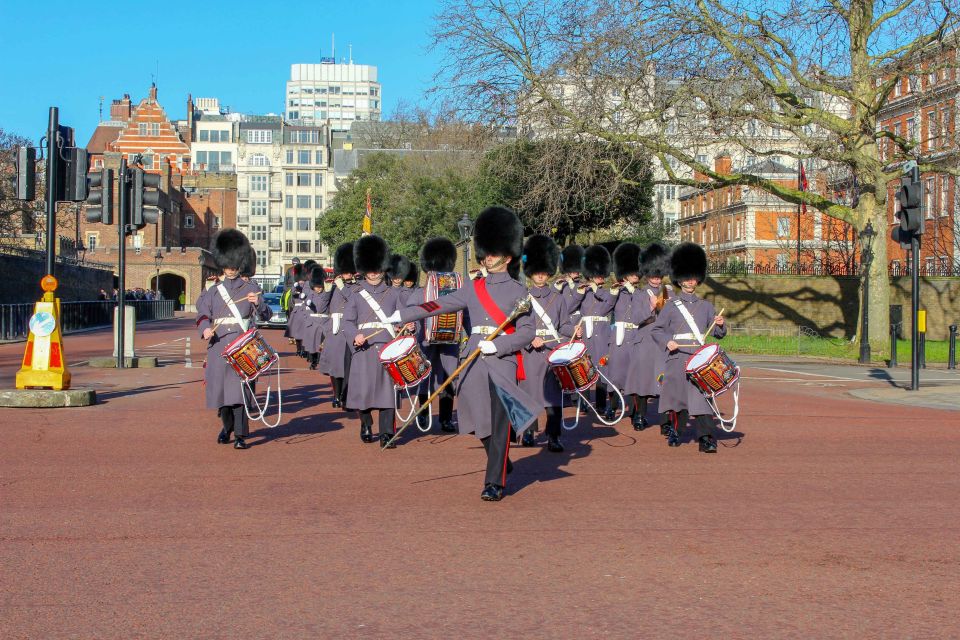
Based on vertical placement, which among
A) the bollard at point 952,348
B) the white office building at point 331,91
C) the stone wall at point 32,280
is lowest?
the bollard at point 952,348

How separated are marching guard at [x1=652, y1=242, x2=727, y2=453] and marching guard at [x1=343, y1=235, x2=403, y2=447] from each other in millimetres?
2626

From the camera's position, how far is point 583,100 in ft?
87.2

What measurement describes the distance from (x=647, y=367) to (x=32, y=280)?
37.9 m

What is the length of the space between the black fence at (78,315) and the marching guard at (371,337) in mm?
10400

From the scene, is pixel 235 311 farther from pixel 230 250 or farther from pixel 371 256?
pixel 371 256

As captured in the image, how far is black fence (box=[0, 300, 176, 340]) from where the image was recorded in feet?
104

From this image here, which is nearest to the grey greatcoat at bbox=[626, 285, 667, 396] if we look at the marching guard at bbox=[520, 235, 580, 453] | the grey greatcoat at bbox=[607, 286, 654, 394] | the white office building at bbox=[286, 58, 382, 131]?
the grey greatcoat at bbox=[607, 286, 654, 394]

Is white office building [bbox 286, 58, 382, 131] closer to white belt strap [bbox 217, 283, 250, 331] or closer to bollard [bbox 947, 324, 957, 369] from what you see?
bollard [bbox 947, 324, 957, 369]

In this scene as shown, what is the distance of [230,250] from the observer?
11500mm

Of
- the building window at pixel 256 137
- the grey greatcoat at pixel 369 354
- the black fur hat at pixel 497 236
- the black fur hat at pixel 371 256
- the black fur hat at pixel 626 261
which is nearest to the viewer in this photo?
the black fur hat at pixel 497 236

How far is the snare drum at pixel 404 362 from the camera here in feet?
32.2

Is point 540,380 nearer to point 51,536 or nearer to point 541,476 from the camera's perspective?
point 541,476

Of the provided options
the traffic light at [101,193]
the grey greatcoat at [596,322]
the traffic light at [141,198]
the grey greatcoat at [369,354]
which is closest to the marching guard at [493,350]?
the grey greatcoat at [369,354]

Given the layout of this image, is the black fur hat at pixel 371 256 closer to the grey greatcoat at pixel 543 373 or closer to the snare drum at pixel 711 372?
the grey greatcoat at pixel 543 373
